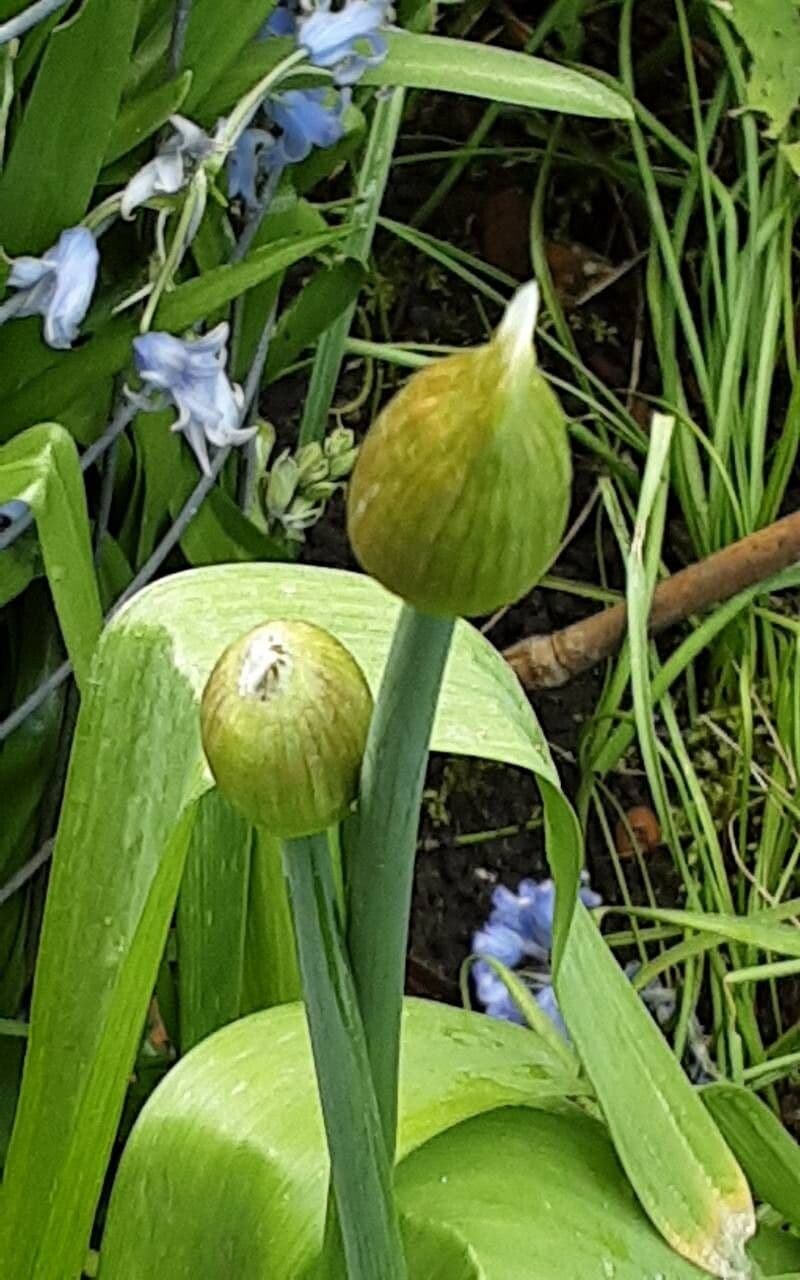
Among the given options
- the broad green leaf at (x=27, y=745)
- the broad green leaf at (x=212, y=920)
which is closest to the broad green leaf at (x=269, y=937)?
the broad green leaf at (x=212, y=920)

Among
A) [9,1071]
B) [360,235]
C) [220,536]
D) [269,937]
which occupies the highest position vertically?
[360,235]

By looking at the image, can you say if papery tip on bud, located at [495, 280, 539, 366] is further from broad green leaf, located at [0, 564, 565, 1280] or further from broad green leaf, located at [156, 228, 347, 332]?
broad green leaf, located at [156, 228, 347, 332]

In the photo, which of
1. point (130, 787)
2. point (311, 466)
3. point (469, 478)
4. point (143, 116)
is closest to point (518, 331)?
point (469, 478)

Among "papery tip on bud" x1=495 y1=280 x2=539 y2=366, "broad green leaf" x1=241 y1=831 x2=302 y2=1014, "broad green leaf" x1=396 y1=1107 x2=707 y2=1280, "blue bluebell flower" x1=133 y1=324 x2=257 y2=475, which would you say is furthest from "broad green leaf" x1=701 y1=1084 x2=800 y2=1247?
"papery tip on bud" x1=495 y1=280 x2=539 y2=366

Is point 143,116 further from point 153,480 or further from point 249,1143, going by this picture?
point 249,1143

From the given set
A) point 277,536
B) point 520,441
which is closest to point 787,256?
point 277,536

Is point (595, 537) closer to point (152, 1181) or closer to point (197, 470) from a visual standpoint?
point (197, 470)
